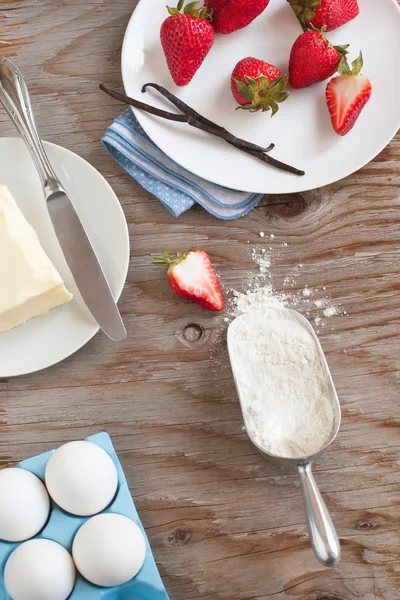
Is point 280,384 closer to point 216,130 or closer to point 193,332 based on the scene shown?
point 193,332

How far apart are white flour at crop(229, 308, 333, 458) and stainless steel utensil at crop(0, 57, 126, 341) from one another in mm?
237

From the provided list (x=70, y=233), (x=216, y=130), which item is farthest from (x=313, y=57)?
(x=70, y=233)

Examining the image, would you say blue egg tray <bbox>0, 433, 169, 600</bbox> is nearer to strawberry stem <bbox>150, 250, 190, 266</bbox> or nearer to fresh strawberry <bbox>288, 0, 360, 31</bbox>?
strawberry stem <bbox>150, 250, 190, 266</bbox>

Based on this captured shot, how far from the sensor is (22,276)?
1.18 meters

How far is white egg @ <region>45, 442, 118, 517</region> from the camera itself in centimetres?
106

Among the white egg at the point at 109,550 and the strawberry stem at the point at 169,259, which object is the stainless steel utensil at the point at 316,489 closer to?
the strawberry stem at the point at 169,259

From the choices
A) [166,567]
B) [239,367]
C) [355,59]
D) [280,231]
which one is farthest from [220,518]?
[355,59]

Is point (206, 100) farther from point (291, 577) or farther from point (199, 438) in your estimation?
point (291, 577)

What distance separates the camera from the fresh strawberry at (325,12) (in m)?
1.33

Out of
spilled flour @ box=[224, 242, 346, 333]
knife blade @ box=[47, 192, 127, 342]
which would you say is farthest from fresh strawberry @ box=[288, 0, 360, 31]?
knife blade @ box=[47, 192, 127, 342]

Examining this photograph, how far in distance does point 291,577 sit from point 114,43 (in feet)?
3.69

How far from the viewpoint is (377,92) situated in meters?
1.36

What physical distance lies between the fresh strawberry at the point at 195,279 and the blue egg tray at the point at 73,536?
12.7 inches

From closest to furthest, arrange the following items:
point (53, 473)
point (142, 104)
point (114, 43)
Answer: point (53, 473) → point (142, 104) → point (114, 43)
